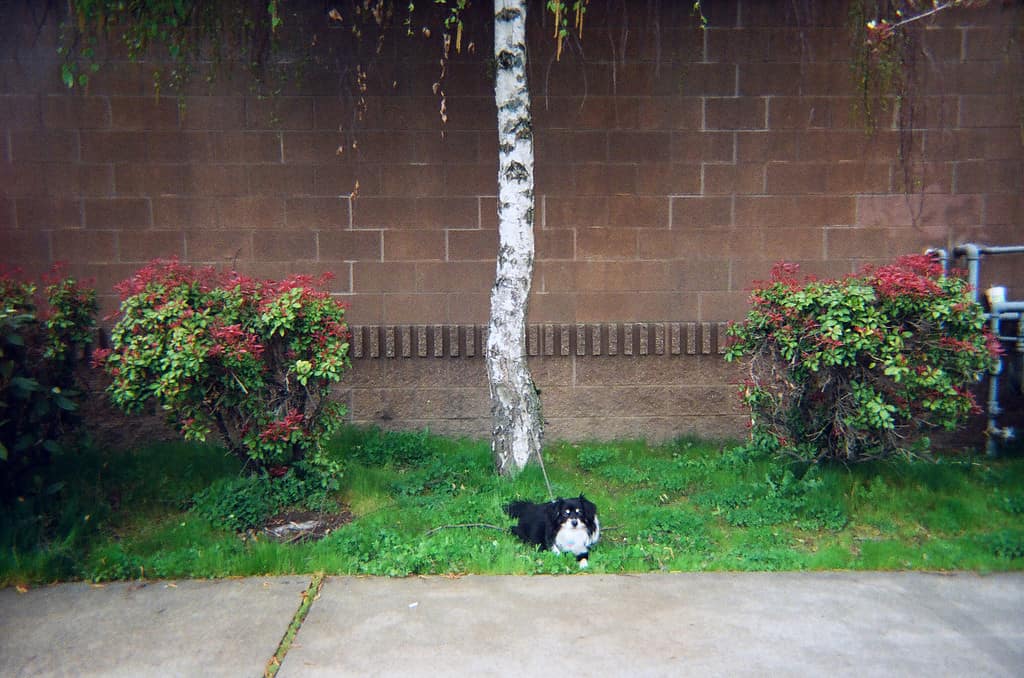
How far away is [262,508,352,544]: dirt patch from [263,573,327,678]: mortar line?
54cm

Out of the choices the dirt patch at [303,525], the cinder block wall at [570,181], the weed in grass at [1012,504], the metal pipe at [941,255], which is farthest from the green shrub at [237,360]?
the metal pipe at [941,255]

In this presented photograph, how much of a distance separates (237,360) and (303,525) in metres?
1.09

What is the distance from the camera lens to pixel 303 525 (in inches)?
210

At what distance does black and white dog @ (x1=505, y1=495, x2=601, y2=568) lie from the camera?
480 cm

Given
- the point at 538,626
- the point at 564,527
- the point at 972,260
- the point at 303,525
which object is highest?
the point at 972,260

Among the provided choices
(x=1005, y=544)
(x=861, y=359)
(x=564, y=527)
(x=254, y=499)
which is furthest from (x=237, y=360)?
(x=1005, y=544)

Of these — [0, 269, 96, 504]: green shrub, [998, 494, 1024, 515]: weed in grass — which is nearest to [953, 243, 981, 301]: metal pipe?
[998, 494, 1024, 515]: weed in grass

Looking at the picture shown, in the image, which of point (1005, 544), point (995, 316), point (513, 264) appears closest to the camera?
point (1005, 544)

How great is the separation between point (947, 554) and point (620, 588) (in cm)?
196

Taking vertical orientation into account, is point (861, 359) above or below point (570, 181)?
below

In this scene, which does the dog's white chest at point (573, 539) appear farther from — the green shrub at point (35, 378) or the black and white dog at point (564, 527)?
the green shrub at point (35, 378)

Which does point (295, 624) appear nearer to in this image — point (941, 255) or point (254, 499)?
point (254, 499)

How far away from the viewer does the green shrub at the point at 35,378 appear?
5047mm

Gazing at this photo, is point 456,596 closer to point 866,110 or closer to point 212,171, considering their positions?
point 212,171
